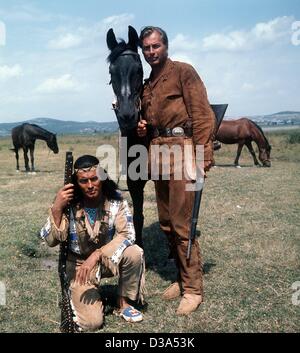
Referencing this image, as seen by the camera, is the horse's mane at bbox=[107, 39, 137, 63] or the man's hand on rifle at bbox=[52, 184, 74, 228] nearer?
the man's hand on rifle at bbox=[52, 184, 74, 228]

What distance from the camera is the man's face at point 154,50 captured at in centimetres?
411

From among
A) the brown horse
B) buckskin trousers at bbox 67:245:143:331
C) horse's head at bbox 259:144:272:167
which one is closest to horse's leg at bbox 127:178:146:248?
buckskin trousers at bbox 67:245:143:331

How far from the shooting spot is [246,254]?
6.03m

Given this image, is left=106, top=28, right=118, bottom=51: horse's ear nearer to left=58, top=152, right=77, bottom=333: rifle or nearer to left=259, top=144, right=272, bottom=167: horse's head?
left=58, top=152, right=77, bottom=333: rifle

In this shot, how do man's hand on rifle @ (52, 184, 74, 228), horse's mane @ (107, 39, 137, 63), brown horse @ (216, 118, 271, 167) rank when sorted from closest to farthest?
man's hand on rifle @ (52, 184, 74, 228) → horse's mane @ (107, 39, 137, 63) → brown horse @ (216, 118, 271, 167)

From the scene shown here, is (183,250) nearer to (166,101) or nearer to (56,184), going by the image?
(166,101)

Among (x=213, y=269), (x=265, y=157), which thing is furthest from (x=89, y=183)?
(x=265, y=157)

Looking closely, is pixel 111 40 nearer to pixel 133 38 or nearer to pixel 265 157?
pixel 133 38

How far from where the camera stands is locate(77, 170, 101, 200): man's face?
12.5 feet

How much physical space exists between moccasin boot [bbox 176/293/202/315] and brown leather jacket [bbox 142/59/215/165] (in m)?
1.34

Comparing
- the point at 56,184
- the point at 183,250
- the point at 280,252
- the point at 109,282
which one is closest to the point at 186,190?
the point at 183,250

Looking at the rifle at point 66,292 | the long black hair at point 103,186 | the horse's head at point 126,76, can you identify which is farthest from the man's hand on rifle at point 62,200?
the horse's head at point 126,76
